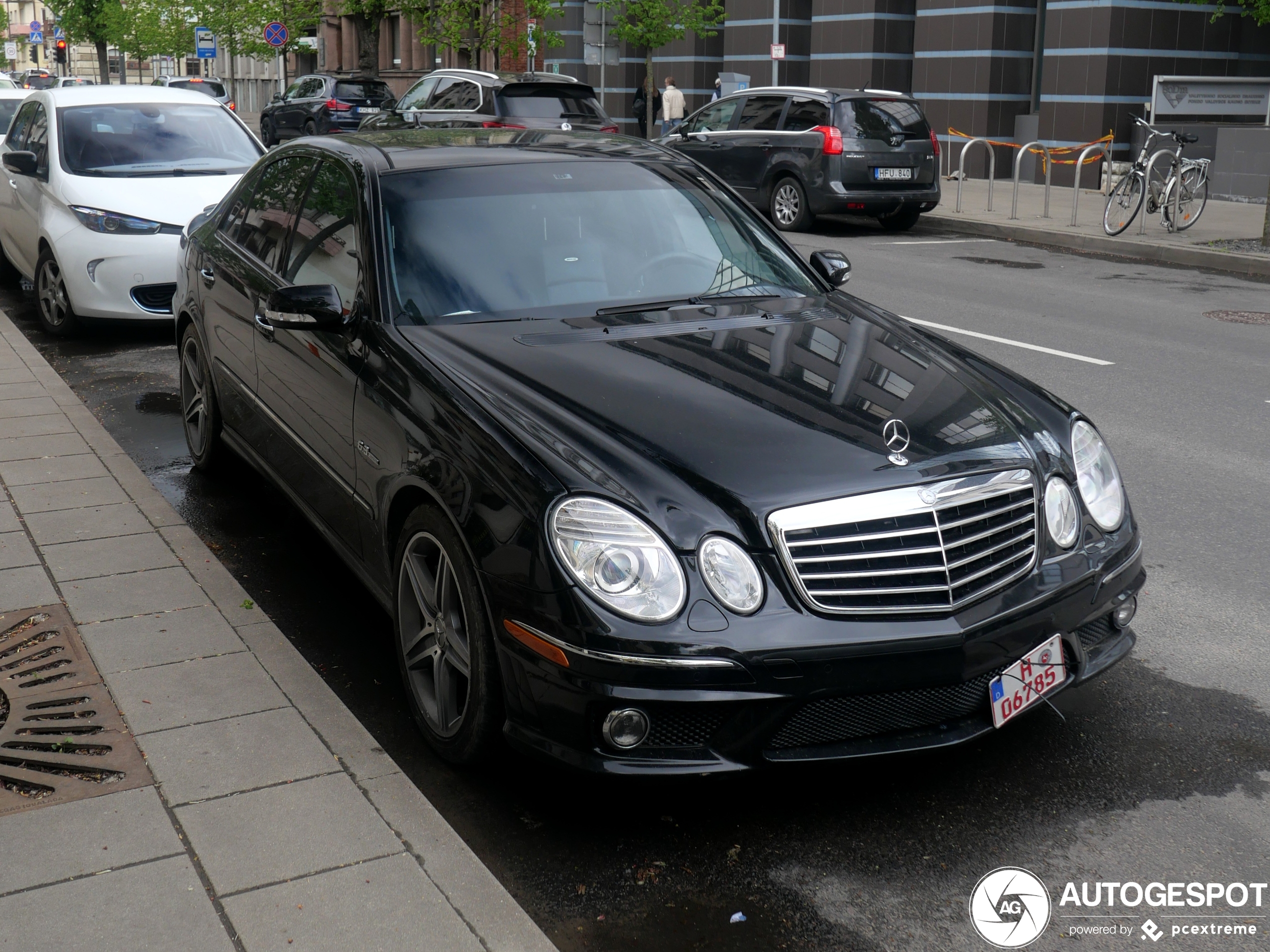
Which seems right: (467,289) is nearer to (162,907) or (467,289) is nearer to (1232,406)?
(162,907)

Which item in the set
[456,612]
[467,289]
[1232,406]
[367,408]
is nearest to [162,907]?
[456,612]

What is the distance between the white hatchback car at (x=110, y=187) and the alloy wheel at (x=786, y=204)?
8.62m

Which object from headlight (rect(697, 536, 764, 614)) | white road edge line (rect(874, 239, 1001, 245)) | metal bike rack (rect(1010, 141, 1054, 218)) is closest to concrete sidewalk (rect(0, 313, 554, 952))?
headlight (rect(697, 536, 764, 614))

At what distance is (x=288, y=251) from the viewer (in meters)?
5.06

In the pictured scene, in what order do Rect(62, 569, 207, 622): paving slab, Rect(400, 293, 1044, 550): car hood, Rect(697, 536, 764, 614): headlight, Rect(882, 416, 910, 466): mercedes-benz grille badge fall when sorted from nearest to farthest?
Rect(697, 536, 764, 614): headlight → Rect(400, 293, 1044, 550): car hood → Rect(882, 416, 910, 466): mercedes-benz grille badge → Rect(62, 569, 207, 622): paving slab

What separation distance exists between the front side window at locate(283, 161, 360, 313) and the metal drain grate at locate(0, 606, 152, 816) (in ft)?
4.57

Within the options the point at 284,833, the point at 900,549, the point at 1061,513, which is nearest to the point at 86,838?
the point at 284,833

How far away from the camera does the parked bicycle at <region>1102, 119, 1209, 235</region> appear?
16.8 meters

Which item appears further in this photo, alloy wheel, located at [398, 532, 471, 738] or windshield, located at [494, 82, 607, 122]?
windshield, located at [494, 82, 607, 122]

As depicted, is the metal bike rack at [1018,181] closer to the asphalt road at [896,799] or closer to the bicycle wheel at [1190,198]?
the bicycle wheel at [1190,198]

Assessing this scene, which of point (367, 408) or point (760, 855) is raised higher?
point (367, 408)

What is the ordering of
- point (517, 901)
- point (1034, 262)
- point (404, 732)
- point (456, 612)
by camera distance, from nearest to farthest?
1. point (517, 901)
2. point (456, 612)
3. point (404, 732)
4. point (1034, 262)

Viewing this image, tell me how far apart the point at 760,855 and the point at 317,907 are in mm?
1051

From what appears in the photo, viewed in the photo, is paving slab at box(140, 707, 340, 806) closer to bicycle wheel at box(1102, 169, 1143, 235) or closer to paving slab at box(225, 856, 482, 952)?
paving slab at box(225, 856, 482, 952)
